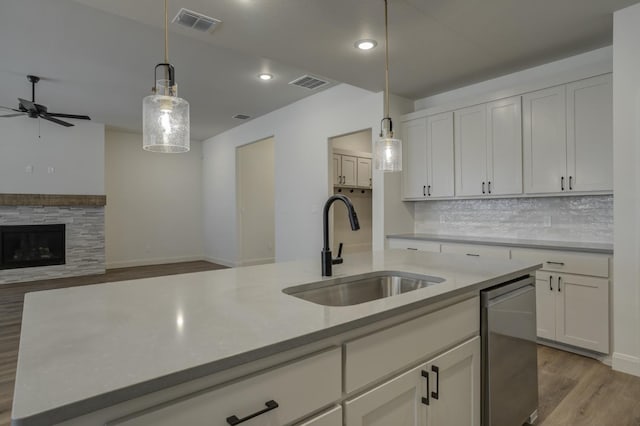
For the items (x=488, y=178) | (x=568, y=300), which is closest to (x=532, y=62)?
(x=488, y=178)

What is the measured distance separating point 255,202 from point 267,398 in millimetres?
6726

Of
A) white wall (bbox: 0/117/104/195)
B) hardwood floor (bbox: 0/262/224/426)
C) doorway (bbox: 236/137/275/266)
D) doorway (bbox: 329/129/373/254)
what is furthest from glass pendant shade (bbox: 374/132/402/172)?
white wall (bbox: 0/117/104/195)

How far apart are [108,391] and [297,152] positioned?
5066mm

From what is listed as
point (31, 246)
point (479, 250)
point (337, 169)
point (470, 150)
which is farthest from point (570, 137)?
point (31, 246)

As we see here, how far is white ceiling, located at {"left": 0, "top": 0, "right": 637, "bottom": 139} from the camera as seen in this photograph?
2.57 m

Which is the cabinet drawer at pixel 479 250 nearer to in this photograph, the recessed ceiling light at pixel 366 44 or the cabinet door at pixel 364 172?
the recessed ceiling light at pixel 366 44

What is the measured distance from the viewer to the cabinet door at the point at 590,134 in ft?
9.74

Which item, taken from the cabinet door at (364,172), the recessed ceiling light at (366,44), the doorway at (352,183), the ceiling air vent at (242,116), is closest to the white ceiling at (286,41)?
the recessed ceiling light at (366,44)

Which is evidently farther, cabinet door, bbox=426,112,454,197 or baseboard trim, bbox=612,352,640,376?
cabinet door, bbox=426,112,454,197

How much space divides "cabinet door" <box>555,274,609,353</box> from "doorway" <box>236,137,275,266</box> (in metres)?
5.36

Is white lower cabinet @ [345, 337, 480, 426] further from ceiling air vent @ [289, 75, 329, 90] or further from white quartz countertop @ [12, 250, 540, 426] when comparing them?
ceiling air vent @ [289, 75, 329, 90]

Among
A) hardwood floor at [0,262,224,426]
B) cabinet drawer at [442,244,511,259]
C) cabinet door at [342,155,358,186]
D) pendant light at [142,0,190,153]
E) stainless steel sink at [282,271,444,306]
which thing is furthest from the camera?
cabinet door at [342,155,358,186]

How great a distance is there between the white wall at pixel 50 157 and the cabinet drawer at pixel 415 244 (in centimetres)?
577

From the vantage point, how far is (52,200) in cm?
631
